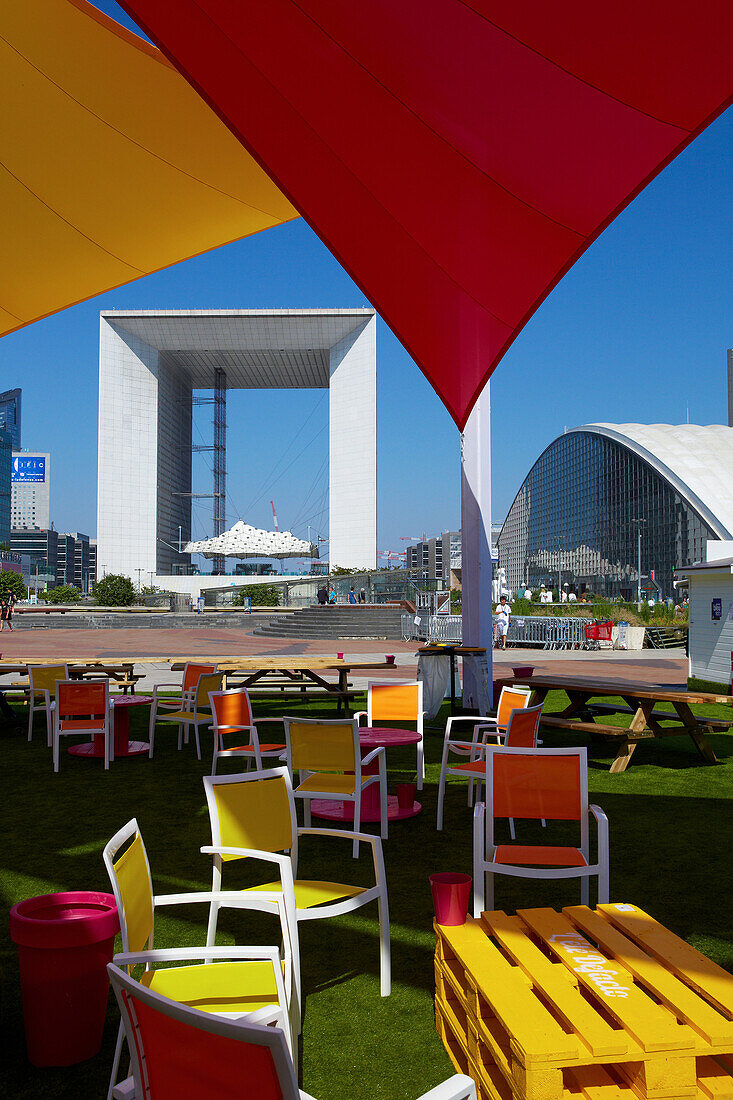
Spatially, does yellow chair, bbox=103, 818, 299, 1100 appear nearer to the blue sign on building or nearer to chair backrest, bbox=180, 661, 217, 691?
chair backrest, bbox=180, 661, 217, 691

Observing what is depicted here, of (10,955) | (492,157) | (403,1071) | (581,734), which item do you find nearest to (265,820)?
(403,1071)

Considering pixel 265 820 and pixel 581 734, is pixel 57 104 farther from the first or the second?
pixel 581 734

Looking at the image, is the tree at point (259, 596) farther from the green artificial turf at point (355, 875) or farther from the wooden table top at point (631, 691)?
the wooden table top at point (631, 691)

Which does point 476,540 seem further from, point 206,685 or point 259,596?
point 259,596

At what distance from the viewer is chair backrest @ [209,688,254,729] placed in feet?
22.8

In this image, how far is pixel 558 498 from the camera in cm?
10369

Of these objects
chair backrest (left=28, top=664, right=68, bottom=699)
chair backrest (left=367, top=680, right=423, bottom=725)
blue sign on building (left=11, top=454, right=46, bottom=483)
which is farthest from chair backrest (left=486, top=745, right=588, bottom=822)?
blue sign on building (left=11, top=454, right=46, bottom=483)

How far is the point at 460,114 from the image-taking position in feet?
13.1

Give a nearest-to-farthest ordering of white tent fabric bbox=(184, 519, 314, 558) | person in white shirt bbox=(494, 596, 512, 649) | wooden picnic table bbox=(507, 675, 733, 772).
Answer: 1. wooden picnic table bbox=(507, 675, 733, 772)
2. person in white shirt bbox=(494, 596, 512, 649)
3. white tent fabric bbox=(184, 519, 314, 558)

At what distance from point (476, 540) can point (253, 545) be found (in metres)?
51.6

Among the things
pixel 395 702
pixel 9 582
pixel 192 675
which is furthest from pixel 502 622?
pixel 9 582

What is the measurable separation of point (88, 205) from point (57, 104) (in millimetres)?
1089

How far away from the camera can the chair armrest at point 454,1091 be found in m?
1.66

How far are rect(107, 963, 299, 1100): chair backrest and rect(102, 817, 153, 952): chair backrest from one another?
676 mm
